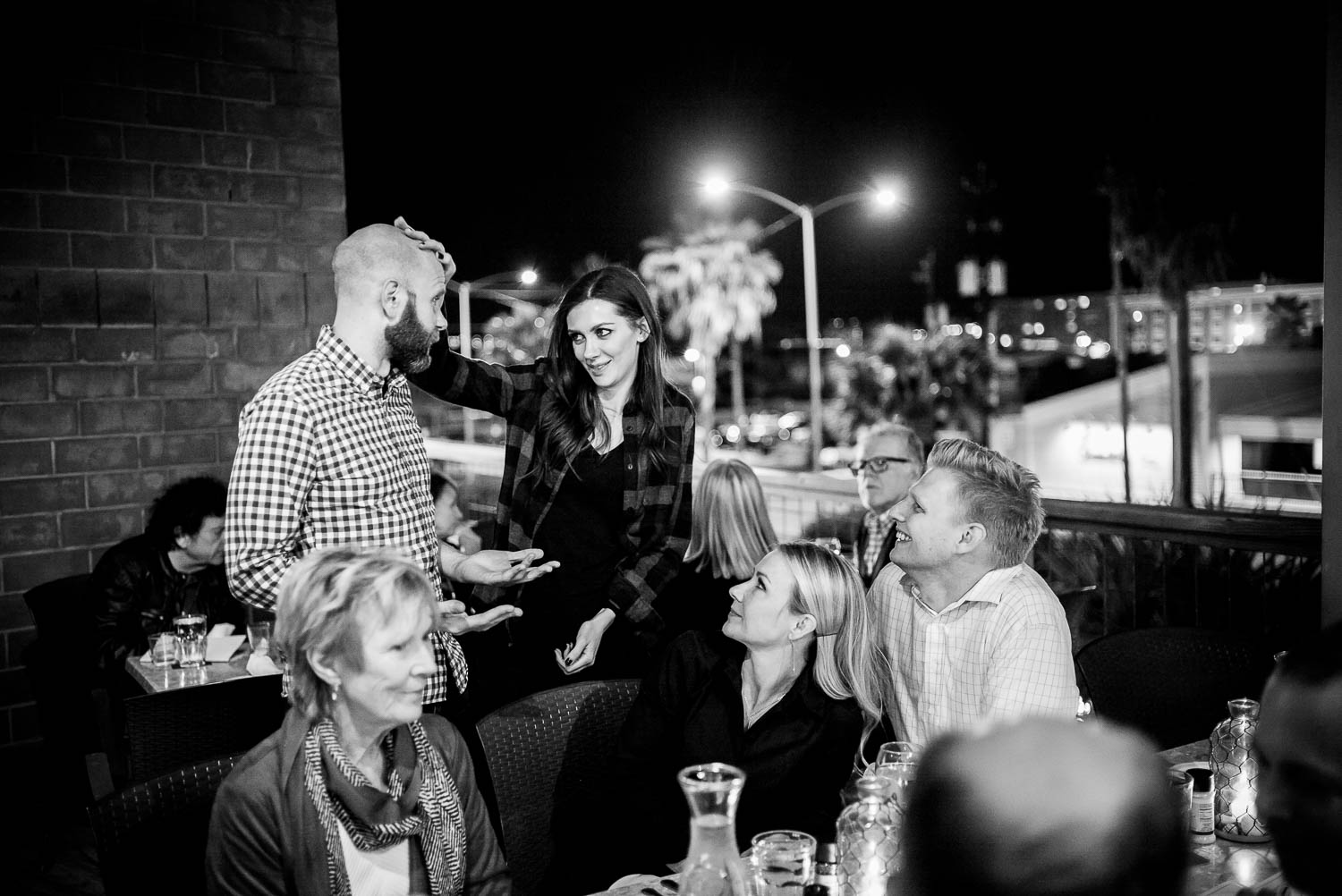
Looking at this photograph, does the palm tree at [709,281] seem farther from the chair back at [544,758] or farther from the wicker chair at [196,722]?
the chair back at [544,758]

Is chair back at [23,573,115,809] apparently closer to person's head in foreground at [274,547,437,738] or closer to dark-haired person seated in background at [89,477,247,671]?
dark-haired person seated in background at [89,477,247,671]

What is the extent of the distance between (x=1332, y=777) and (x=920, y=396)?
125 ft

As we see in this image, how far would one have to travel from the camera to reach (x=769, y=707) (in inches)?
105

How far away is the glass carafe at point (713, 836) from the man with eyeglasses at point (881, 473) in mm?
3319

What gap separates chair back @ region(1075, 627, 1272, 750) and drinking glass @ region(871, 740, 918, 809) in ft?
5.17

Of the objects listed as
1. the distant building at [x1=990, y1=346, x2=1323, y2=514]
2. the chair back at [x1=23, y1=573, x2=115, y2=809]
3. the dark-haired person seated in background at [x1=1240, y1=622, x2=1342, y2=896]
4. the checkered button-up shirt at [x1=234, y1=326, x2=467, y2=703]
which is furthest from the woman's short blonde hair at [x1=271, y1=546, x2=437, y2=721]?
the distant building at [x1=990, y1=346, x2=1323, y2=514]

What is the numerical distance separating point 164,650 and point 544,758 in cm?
182

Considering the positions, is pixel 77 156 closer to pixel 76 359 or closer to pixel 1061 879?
pixel 76 359

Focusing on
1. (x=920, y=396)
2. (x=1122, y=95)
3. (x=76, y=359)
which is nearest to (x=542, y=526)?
(x=76, y=359)

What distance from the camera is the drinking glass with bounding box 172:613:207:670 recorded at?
3729 millimetres

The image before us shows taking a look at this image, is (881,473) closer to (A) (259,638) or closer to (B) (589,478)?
(B) (589,478)

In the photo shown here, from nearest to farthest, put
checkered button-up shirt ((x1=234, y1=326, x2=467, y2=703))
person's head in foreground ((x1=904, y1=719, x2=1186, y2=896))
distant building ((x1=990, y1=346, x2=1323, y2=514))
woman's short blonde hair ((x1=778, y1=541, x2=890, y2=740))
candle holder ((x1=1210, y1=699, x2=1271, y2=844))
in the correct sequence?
person's head in foreground ((x1=904, y1=719, x2=1186, y2=896)), candle holder ((x1=1210, y1=699, x2=1271, y2=844)), checkered button-up shirt ((x1=234, y1=326, x2=467, y2=703)), woman's short blonde hair ((x1=778, y1=541, x2=890, y2=740)), distant building ((x1=990, y1=346, x2=1323, y2=514))

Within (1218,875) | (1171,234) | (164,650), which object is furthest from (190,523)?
(1171,234)

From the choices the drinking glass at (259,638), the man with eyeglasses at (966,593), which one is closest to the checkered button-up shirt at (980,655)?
the man with eyeglasses at (966,593)
